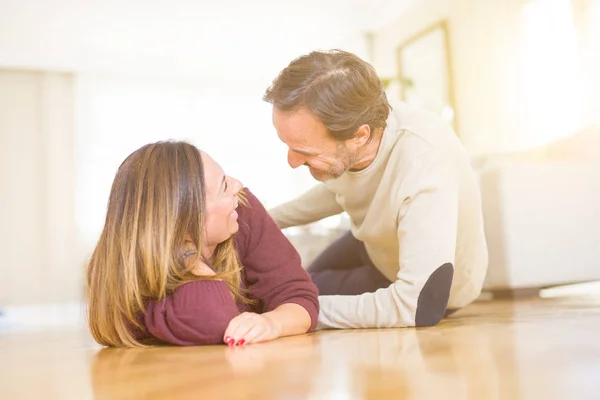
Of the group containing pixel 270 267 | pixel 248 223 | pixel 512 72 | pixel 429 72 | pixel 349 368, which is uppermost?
pixel 429 72

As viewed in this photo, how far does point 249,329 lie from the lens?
129 cm

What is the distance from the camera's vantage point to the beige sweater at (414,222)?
1446mm

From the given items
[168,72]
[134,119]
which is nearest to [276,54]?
[168,72]

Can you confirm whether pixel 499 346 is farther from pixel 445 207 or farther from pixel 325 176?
pixel 325 176

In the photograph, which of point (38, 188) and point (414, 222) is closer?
point (414, 222)

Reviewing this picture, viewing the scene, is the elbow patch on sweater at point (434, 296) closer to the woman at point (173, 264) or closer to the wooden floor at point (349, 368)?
the wooden floor at point (349, 368)

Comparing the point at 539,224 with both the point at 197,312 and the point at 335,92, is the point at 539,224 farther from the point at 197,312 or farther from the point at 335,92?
the point at 197,312

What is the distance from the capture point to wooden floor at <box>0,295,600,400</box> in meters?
0.72

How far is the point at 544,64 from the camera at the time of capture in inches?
160

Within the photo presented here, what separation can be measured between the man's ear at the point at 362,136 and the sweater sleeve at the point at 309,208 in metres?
0.44

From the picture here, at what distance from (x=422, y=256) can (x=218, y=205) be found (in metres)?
0.47

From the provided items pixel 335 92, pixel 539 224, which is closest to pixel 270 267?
pixel 335 92

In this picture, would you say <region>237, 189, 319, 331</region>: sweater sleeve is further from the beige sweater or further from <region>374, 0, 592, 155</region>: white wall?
<region>374, 0, 592, 155</region>: white wall

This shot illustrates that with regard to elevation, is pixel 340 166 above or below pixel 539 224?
above
